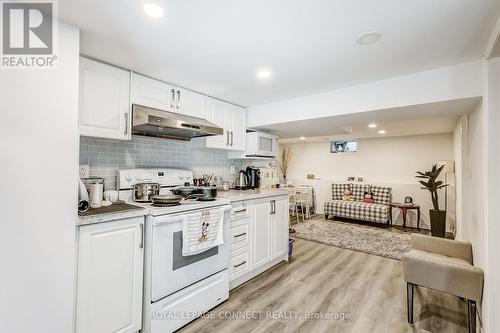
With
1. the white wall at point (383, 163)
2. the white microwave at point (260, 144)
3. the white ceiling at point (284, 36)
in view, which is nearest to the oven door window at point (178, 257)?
the white ceiling at point (284, 36)

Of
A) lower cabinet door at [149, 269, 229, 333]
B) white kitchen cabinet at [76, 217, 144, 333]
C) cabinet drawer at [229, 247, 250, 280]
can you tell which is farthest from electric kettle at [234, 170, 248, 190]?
white kitchen cabinet at [76, 217, 144, 333]

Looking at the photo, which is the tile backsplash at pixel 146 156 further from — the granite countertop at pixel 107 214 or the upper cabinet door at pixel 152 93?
the granite countertop at pixel 107 214

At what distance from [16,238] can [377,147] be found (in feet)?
22.6

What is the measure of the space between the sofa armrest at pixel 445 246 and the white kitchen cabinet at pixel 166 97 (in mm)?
2836

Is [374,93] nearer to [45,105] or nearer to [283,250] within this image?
[283,250]

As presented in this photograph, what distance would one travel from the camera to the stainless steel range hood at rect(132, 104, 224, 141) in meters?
2.06

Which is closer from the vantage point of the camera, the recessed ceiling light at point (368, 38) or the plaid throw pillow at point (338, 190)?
the recessed ceiling light at point (368, 38)

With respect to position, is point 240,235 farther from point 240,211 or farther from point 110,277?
point 110,277

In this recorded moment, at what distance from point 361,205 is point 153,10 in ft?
18.6

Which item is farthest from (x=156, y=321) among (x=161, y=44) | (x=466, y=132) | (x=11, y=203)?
(x=466, y=132)

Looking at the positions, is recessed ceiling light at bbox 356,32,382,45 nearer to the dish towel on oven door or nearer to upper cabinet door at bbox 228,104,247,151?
the dish towel on oven door

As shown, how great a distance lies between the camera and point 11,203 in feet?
4.18

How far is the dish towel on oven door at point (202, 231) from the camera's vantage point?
1.95 m

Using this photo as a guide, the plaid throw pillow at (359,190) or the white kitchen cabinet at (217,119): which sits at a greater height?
the white kitchen cabinet at (217,119)
